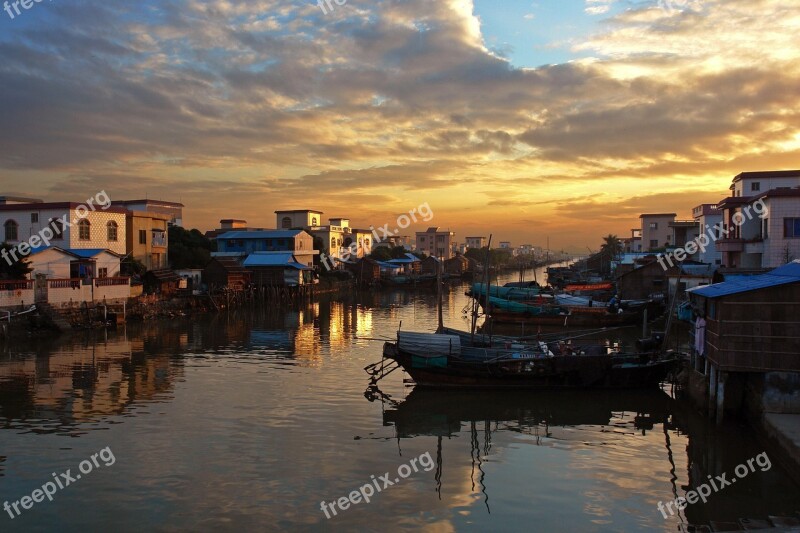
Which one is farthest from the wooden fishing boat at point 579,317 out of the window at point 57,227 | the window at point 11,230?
the window at point 11,230

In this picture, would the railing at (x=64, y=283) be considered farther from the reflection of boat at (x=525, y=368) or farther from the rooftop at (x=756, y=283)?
the rooftop at (x=756, y=283)

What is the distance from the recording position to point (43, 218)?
125 feet

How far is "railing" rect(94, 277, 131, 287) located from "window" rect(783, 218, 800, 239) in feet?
116

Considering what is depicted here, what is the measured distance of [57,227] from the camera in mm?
37438

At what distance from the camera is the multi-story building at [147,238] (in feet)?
141

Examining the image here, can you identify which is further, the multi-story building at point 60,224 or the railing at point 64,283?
the multi-story building at point 60,224

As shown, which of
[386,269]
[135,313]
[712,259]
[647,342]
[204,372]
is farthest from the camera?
[386,269]

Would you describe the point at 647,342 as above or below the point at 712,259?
below

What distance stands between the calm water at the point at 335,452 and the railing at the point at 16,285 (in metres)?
6.85

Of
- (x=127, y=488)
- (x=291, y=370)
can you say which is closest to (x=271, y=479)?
(x=127, y=488)

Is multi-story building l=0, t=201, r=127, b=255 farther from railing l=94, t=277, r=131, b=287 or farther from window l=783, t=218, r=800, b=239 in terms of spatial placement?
window l=783, t=218, r=800, b=239

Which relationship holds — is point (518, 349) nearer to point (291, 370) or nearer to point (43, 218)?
point (291, 370)

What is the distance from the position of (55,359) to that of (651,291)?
36.0 meters

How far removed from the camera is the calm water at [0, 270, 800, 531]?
10.9 meters
